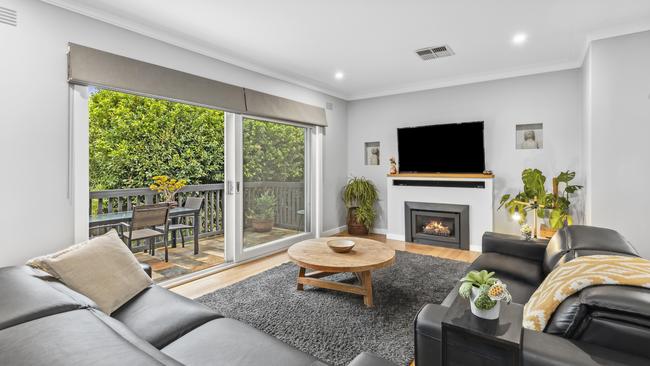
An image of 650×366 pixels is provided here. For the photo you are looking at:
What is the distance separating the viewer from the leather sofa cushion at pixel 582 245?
1829 mm

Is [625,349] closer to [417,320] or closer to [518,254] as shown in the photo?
[417,320]

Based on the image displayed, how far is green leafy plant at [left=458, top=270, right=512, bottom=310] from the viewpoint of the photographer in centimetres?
119

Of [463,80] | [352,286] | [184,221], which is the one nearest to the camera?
[352,286]

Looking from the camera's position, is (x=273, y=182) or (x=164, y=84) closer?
(x=164, y=84)

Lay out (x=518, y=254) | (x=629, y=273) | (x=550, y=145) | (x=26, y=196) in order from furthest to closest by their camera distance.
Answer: (x=550, y=145) → (x=518, y=254) → (x=26, y=196) → (x=629, y=273)

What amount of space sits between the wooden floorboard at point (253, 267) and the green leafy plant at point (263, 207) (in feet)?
1.84

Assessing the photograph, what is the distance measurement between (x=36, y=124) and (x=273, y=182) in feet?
8.73

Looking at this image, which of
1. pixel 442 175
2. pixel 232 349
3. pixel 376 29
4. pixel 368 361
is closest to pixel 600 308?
→ pixel 368 361

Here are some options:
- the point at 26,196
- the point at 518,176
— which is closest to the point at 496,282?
the point at 26,196

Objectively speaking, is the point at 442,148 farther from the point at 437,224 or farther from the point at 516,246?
the point at 516,246

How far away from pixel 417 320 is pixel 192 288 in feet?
8.48

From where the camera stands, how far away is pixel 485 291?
122 centimetres

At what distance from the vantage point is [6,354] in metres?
0.97

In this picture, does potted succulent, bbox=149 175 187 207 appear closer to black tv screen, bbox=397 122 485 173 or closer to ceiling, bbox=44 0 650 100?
ceiling, bbox=44 0 650 100
